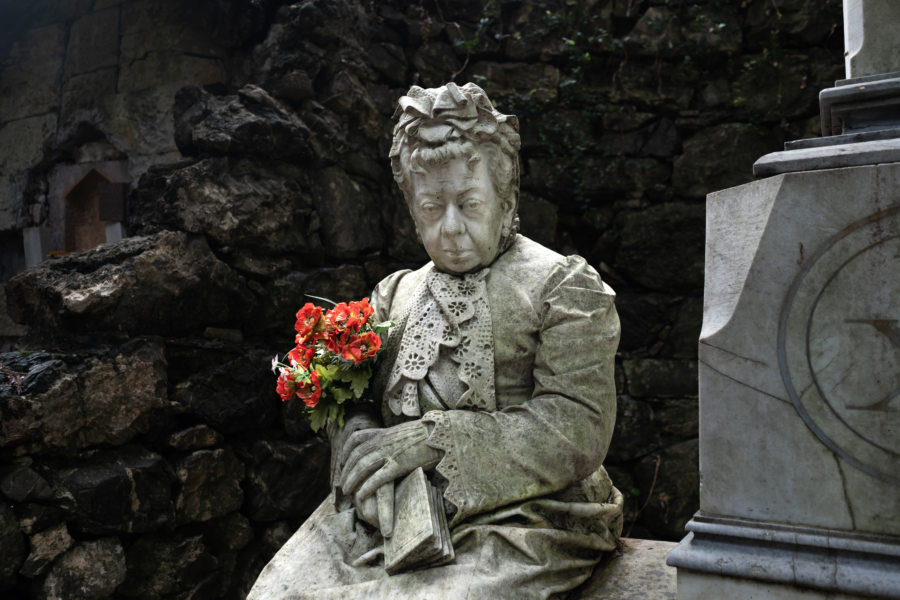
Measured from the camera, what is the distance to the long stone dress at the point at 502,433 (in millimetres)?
1949

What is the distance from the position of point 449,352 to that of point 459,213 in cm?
43

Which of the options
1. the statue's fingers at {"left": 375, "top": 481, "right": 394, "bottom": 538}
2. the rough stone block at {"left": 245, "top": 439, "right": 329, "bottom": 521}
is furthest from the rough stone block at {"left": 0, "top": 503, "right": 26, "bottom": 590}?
the statue's fingers at {"left": 375, "top": 481, "right": 394, "bottom": 538}

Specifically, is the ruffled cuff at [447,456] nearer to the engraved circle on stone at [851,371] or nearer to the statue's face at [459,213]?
the statue's face at [459,213]

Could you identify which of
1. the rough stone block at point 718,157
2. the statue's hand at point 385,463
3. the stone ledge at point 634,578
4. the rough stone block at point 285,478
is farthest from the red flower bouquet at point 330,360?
the rough stone block at point 718,157

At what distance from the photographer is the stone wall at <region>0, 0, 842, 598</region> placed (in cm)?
326

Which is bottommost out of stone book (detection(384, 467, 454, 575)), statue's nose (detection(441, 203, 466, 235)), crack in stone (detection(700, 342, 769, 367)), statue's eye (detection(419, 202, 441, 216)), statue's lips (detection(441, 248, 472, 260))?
stone book (detection(384, 467, 454, 575))

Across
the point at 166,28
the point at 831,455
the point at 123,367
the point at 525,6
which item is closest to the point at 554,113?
the point at 525,6

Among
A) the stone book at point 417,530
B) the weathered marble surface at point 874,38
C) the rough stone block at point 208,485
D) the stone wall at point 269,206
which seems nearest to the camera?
the weathered marble surface at point 874,38

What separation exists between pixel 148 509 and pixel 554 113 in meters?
Answer: 3.19

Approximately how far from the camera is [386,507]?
6.60 ft

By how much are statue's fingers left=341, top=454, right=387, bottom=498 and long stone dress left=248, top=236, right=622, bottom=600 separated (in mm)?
119

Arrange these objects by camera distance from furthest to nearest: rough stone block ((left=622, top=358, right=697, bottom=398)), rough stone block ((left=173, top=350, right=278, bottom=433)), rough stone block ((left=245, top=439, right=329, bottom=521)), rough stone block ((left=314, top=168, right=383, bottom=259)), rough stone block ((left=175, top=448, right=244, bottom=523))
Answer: rough stone block ((left=622, top=358, right=697, bottom=398))
rough stone block ((left=314, top=168, right=383, bottom=259))
rough stone block ((left=245, top=439, right=329, bottom=521))
rough stone block ((left=173, top=350, right=278, bottom=433))
rough stone block ((left=175, top=448, right=244, bottom=523))

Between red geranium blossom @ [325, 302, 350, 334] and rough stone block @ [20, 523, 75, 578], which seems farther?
rough stone block @ [20, 523, 75, 578]

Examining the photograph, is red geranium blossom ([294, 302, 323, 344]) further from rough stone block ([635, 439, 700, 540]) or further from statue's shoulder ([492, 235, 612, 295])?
rough stone block ([635, 439, 700, 540])
